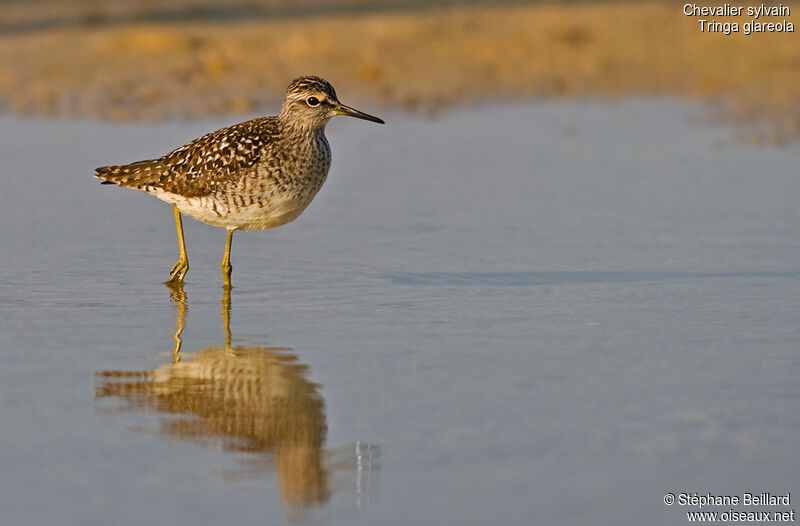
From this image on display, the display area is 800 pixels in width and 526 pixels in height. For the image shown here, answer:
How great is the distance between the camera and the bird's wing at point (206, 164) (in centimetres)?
960

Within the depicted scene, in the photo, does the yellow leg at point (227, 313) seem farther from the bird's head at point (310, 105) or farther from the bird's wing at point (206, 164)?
the bird's head at point (310, 105)

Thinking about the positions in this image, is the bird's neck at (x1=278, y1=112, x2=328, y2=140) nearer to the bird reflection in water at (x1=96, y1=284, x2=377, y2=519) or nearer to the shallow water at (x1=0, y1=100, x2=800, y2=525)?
the shallow water at (x1=0, y1=100, x2=800, y2=525)

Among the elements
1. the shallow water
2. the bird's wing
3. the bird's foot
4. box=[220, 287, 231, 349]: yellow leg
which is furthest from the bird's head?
box=[220, 287, 231, 349]: yellow leg

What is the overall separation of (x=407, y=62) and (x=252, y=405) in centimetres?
1114

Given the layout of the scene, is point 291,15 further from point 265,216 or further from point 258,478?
point 258,478

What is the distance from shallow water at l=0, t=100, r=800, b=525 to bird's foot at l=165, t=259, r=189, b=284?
0.10 m

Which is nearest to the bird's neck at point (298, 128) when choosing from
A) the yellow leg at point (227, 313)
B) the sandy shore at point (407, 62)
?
the yellow leg at point (227, 313)

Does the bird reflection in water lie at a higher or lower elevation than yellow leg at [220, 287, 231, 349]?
lower

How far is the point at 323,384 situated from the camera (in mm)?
7062

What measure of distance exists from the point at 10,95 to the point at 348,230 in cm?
646

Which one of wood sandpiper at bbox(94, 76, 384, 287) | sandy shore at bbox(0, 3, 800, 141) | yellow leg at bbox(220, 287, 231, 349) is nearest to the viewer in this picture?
yellow leg at bbox(220, 287, 231, 349)

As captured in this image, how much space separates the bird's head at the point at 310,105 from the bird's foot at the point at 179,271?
1353mm

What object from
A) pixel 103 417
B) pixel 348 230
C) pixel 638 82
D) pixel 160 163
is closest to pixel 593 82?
pixel 638 82

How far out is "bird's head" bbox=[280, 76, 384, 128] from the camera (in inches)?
390
